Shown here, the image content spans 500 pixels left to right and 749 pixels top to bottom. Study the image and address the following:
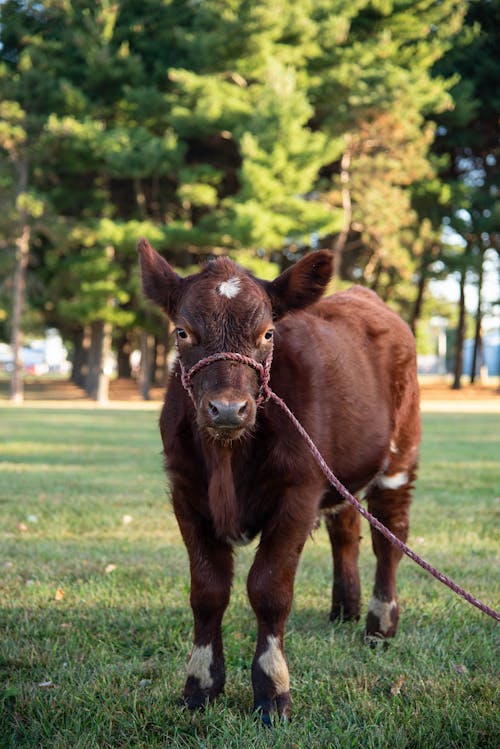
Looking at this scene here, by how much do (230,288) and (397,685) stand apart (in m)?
1.93

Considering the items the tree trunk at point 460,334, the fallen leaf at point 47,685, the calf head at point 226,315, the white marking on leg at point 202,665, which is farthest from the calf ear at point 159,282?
the tree trunk at point 460,334

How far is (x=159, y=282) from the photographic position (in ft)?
12.3

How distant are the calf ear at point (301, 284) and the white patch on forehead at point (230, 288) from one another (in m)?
0.23

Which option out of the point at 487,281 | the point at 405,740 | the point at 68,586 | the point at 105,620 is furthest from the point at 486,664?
the point at 487,281

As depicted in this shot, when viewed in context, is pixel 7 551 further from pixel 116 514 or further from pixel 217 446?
pixel 217 446

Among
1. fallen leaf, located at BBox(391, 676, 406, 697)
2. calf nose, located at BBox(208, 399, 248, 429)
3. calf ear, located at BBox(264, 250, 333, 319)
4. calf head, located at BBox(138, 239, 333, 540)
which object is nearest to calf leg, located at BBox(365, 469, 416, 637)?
fallen leaf, located at BBox(391, 676, 406, 697)

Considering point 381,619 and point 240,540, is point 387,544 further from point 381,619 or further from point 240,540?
point 240,540

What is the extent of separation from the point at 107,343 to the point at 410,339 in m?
29.4

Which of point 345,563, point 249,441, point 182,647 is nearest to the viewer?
point 249,441

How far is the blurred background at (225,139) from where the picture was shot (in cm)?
2888

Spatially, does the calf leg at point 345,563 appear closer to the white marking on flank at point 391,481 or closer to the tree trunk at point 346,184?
the white marking on flank at point 391,481

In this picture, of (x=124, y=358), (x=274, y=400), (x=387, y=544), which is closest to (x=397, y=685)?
(x=387, y=544)

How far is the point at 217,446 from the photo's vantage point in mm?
3424

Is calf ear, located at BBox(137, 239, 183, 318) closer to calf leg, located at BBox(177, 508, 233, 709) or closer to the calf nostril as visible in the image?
the calf nostril
